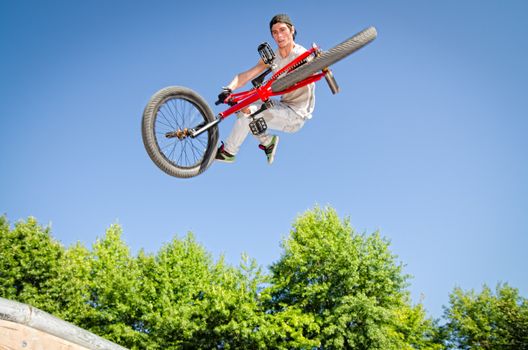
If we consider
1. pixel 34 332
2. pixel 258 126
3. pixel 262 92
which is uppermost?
pixel 262 92

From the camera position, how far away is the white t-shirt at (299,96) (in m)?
5.65

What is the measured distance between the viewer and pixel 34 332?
264 inches

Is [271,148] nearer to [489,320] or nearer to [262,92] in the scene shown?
[262,92]

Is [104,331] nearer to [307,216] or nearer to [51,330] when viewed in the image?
[307,216]

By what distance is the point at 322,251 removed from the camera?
28.0 m

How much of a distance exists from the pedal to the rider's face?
3.55 ft

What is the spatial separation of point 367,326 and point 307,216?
1023cm

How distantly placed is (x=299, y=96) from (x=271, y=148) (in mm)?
924

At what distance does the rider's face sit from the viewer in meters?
5.50

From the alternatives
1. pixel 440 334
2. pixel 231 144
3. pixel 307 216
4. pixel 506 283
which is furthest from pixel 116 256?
pixel 506 283

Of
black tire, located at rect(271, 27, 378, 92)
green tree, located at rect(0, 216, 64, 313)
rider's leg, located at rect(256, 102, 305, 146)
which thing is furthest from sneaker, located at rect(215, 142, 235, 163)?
green tree, located at rect(0, 216, 64, 313)

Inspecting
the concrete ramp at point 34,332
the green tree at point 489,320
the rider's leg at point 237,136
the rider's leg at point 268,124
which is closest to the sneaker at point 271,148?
the rider's leg at point 268,124

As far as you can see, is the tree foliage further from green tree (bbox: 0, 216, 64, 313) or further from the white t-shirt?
the white t-shirt

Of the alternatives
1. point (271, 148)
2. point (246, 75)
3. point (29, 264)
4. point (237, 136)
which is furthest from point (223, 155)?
point (29, 264)
